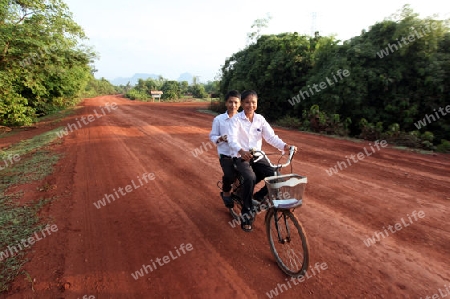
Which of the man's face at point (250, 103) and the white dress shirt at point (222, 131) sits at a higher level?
the man's face at point (250, 103)

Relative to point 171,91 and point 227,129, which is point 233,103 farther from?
point 171,91

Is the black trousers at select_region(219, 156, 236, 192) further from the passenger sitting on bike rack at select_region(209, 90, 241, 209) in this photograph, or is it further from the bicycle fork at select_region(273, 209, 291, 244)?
the bicycle fork at select_region(273, 209, 291, 244)

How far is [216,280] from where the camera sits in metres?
3.02

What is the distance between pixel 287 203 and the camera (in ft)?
9.59

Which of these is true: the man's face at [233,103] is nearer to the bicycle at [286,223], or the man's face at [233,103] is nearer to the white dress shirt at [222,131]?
the white dress shirt at [222,131]

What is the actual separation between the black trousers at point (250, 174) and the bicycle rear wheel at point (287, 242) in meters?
0.43

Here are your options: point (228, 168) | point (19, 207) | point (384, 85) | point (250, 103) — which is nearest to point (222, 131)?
point (228, 168)

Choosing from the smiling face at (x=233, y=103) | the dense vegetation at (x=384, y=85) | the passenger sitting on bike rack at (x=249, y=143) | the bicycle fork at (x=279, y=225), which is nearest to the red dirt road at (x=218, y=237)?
the bicycle fork at (x=279, y=225)

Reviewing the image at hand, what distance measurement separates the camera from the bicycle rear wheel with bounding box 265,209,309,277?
118 inches

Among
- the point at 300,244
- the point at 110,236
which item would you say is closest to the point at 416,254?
the point at 300,244

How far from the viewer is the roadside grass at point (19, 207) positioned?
3279 mm

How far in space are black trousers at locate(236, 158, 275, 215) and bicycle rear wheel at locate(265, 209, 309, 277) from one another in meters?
0.43

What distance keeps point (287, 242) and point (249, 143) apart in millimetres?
1453

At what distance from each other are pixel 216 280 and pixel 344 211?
108 inches
